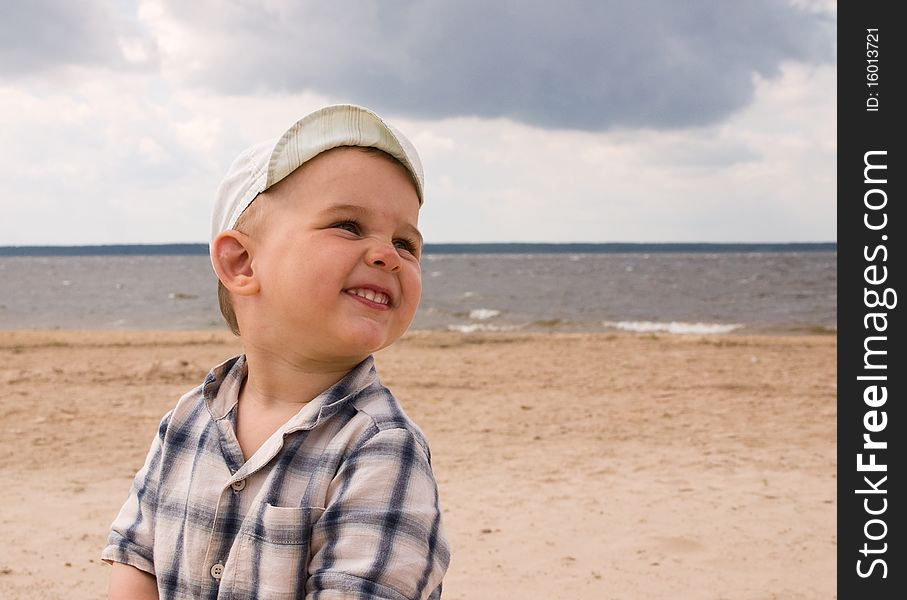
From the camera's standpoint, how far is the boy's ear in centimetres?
161

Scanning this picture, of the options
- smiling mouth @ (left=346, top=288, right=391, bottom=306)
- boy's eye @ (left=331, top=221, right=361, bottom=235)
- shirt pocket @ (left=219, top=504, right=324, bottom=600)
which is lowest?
shirt pocket @ (left=219, top=504, right=324, bottom=600)

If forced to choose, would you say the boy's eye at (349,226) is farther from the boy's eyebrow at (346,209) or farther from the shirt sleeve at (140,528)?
the shirt sleeve at (140,528)

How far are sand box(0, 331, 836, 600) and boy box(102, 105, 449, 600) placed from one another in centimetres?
209

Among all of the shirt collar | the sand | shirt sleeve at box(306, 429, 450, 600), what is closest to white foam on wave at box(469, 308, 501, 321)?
the sand

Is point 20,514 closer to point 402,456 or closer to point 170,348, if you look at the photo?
point 402,456

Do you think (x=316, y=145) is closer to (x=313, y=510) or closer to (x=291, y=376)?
(x=291, y=376)

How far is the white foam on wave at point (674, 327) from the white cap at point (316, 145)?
17.8m

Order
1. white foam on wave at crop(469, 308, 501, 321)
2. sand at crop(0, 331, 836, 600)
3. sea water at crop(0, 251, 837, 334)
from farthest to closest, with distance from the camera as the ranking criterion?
white foam on wave at crop(469, 308, 501, 321), sea water at crop(0, 251, 837, 334), sand at crop(0, 331, 836, 600)

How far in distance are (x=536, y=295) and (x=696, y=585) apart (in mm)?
29568

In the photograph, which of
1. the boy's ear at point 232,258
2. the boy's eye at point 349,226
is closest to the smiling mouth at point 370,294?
the boy's eye at point 349,226

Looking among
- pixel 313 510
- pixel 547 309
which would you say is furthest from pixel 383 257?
pixel 547 309

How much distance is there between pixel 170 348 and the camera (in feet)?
40.2

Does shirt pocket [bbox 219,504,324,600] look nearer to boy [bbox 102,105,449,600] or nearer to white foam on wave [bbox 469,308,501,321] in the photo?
boy [bbox 102,105,449,600]

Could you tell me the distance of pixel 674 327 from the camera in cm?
1991
